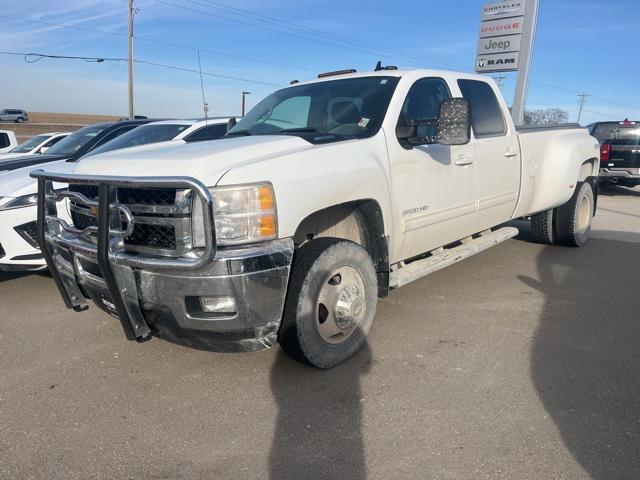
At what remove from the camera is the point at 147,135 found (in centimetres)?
684

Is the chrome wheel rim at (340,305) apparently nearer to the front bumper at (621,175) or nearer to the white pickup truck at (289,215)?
the white pickup truck at (289,215)

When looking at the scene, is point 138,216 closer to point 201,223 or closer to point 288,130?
point 201,223

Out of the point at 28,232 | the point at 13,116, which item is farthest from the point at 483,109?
the point at 13,116

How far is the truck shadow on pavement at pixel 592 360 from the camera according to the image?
258 cm

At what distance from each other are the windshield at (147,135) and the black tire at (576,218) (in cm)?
508

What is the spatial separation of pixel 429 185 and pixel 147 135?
4.28 m

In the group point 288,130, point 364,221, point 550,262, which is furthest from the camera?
point 550,262

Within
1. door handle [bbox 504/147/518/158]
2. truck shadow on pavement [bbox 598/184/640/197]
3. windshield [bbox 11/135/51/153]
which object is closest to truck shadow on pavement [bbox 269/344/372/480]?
door handle [bbox 504/147/518/158]

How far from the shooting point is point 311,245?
3.25 m

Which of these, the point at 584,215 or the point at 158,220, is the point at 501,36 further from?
the point at 158,220

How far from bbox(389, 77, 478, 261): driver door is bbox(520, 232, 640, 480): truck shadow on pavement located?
3.62 ft

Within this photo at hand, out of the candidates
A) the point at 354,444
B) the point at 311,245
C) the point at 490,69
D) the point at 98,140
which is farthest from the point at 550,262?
the point at 490,69

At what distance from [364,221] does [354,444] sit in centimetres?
155

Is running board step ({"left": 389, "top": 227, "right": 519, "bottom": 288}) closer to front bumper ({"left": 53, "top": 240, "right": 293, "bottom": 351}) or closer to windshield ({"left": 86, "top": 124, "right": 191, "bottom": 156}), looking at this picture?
front bumper ({"left": 53, "top": 240, "right": 293, "bottom": 351})
